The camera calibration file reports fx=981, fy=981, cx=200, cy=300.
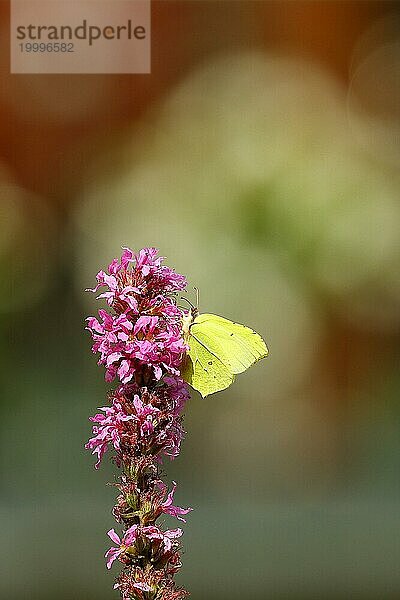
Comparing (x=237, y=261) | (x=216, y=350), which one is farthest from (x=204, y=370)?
(x=237, y=261)

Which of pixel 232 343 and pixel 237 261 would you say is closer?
pixel 232 343

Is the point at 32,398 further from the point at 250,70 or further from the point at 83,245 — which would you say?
the point at 250,70

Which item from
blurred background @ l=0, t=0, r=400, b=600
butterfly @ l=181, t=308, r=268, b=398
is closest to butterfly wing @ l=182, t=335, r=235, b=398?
butterfly @ l=181, t=308, r=268, b=398

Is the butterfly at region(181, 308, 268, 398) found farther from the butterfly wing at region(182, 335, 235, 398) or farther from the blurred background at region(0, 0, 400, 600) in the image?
the blurred background at region(0, 0, 400, 600)

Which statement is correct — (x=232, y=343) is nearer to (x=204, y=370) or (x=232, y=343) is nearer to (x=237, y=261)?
(x=204, y=370)

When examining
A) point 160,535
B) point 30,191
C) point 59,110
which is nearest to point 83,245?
point 30,191

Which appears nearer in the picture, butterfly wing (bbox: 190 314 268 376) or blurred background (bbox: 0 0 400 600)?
butterfly wing (bbox: 190 314 268 376)
